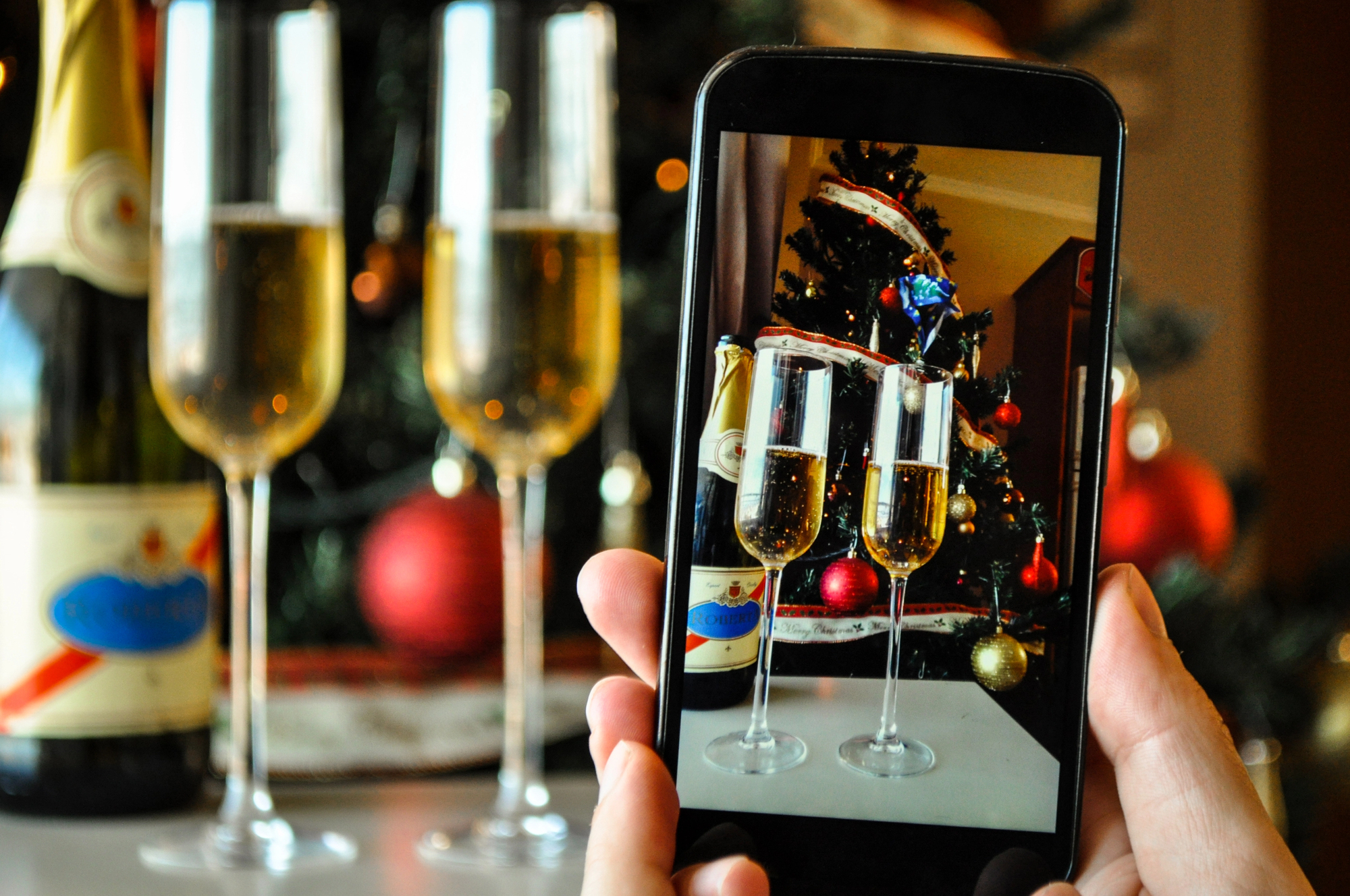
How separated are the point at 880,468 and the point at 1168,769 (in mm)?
111

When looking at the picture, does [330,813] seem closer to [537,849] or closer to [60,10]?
[537,849]

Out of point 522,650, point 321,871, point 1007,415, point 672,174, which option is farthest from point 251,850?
point 672,174

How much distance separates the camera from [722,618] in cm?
31

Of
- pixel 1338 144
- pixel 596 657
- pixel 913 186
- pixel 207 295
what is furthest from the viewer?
pixel 1338 144

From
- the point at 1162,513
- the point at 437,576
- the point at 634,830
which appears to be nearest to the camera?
the point at 634,830

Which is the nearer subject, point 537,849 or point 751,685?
point 751,685

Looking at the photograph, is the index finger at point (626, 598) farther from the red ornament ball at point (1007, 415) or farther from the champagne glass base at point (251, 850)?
the champagne glass base at point (251, 850)

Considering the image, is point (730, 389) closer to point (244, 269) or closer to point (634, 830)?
point (634, 830)

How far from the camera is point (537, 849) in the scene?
18.5 inches

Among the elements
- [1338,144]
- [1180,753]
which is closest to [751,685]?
[1180,753]

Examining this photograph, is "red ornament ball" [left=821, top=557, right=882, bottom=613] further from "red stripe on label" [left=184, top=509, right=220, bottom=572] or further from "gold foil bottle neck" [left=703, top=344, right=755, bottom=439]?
"red stripe on label" [left=184, top=509, right=220, bottom=572]

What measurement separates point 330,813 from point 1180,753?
1.26 feet

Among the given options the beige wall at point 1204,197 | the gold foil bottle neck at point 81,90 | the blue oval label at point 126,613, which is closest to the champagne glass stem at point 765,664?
the blue oval label at point 126,613

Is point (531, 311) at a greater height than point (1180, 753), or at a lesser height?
greater
